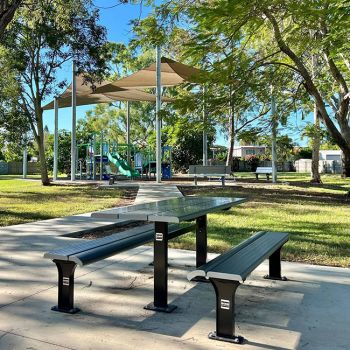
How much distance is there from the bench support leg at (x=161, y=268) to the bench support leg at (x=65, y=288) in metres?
0.65

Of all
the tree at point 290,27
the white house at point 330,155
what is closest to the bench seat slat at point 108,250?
the tree at point 290,27

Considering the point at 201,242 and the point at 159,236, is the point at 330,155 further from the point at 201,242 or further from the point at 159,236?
the point at 159,236

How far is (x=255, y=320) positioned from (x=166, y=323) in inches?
28.8

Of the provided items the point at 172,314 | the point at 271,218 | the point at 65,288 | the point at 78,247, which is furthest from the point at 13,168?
the point at 172,314

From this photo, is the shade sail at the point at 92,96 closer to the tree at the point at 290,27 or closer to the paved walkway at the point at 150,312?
A: the tree at the point at 290,27

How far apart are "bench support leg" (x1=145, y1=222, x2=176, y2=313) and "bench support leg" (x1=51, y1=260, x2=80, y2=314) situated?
65cm

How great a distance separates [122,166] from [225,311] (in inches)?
788

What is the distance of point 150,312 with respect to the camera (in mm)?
3781

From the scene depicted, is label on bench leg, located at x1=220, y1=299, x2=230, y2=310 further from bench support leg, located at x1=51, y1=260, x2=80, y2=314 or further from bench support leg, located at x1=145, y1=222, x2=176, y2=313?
bench support leg, located at x1=51, y1=260, x2=80, y2=314

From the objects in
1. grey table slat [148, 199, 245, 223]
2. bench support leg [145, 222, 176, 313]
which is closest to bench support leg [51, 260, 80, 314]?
bench support leg [145, 222, 176, 313]

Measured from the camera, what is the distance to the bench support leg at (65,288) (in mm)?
3709

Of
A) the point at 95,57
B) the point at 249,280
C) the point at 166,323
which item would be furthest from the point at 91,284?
A: the point at 95,57

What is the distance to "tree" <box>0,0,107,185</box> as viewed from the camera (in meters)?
14.4

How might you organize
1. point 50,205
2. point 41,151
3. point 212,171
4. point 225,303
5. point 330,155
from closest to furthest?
Result: 1. point 225,303
2. point 50,205
3. point 212,171
4. point 41,151
5. point 330,155
